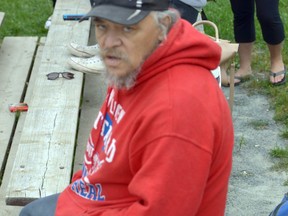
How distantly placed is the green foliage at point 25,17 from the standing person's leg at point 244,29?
78.1 inches

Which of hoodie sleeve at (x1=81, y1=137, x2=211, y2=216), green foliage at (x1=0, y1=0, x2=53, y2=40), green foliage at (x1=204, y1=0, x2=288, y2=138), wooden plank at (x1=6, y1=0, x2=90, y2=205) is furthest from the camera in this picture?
green foliage at (x1=0, y1=0, x2=53, y2=40)

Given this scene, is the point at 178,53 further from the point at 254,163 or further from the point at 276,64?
the point at 276,64

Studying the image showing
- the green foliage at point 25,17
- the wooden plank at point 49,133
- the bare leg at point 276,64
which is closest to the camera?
the wooden plank at point 49,133

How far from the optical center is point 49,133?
3.68m

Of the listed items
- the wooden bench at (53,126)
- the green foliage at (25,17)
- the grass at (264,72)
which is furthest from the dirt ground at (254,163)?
the green foliage at (25,17)

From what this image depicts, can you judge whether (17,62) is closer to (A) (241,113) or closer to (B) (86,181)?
(A) (241,113)

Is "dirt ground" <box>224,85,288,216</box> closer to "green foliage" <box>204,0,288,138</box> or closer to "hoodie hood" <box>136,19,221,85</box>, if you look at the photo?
"green foliage" <box>204,0,288,138</box>

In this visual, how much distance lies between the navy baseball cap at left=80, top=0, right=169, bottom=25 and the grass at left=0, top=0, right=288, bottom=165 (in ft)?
9.04

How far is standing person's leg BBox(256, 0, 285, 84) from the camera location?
5.08m

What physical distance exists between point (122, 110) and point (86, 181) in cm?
32

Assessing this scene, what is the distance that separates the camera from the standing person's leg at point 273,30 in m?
5.08

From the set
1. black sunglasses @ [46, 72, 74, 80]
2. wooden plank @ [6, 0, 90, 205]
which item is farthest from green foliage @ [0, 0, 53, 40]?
black sunglasses @ [46, 72, 74, 80]

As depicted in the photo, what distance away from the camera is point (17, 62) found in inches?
220

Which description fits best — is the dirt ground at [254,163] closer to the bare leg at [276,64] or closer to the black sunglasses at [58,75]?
the bare leg at [276,64]
